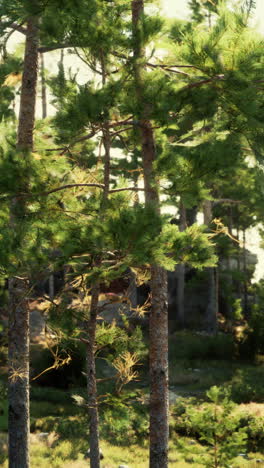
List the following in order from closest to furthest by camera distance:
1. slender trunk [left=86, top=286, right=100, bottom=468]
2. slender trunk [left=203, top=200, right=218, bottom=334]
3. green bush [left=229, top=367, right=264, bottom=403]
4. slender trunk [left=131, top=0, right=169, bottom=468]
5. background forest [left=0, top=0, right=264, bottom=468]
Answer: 1. background forest [left=0, top=0, right=264, bottom=468]
2. slender trunk [left=86, top=286, right=100, bottom=468]
3. slender trunk [left=131, top=0, right=169, bottom=468]
4. green bush [left=229, top=367, right=264, bottom=403]
5. slender trunk [left=203, top=200, right=218, bottom=334]

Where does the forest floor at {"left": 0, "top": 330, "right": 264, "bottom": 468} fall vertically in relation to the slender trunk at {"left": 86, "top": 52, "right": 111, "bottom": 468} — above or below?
below

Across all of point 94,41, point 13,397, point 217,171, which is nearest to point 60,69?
point 94,41

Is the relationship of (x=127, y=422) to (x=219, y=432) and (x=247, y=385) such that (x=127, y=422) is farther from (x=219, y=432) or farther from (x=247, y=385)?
(x=247, y=385)

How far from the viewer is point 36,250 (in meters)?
6.99

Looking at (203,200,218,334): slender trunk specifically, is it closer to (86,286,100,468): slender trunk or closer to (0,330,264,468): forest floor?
(0,330,264,468): forest floor

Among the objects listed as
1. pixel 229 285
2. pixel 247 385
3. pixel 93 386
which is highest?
pixel 229 285

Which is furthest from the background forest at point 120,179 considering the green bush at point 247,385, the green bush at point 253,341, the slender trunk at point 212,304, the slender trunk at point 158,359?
the slender trunk at point 212,304

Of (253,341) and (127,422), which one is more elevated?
(253,341)

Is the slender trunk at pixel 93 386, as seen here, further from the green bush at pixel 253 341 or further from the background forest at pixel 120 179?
the green bush at pixel 253 341

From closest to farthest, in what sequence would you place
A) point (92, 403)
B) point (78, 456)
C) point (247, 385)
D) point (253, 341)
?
point (92, 403), point (78, 456), point (247, 385), point (253, 341)

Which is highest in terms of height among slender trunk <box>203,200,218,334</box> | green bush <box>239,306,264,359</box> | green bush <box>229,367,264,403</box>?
slender trunk <box>203,200,218,334</box>

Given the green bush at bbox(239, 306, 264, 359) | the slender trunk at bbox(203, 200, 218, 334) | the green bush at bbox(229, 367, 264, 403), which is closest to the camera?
the green bush at bbox(229, 367, 264, 403)

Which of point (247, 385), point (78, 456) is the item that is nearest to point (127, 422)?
point (78, 456)

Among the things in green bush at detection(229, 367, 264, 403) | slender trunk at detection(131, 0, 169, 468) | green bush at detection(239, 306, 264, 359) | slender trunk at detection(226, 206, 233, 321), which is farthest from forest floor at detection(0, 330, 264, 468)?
slender trunk at detection(226, 206, 233, 321)
